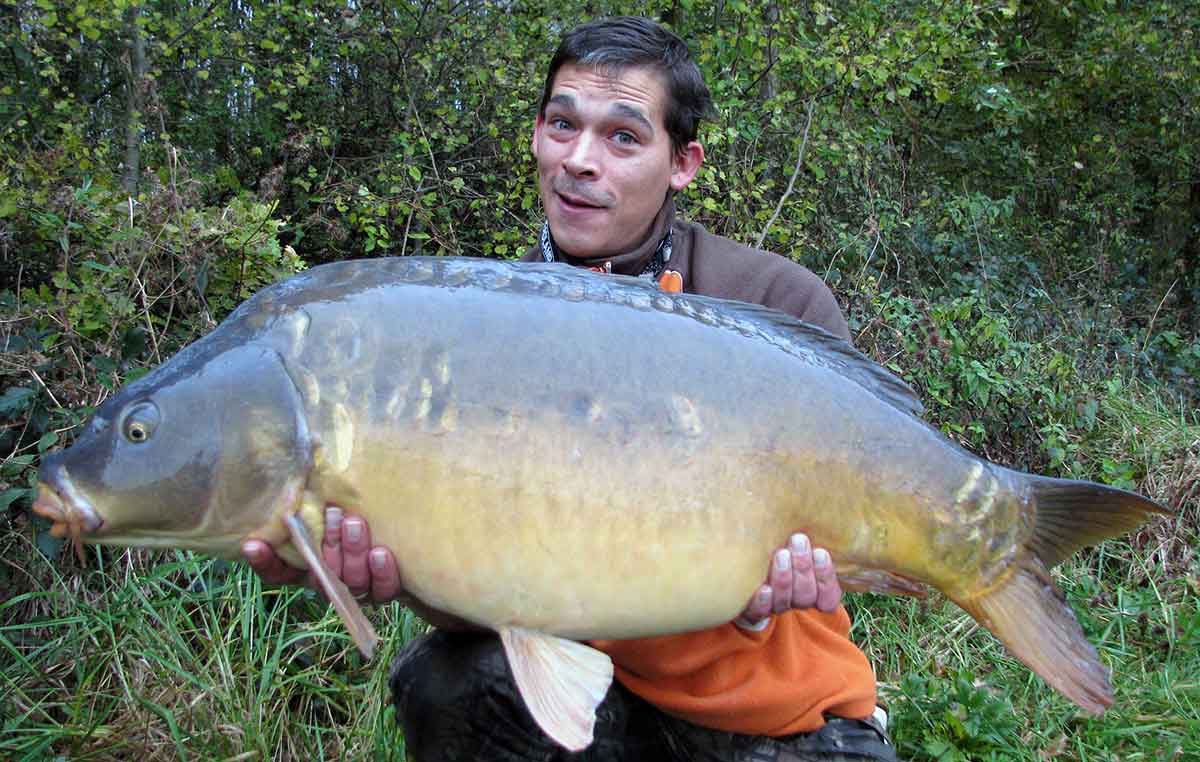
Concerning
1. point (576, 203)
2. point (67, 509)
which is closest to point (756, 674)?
point (576, 203)

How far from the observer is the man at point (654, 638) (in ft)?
5.73

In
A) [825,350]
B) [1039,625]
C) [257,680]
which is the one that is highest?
[825,350]

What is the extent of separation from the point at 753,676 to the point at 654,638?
20 cm

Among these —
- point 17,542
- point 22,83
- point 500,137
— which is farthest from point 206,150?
point 17,542

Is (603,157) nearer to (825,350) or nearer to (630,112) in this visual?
(630,112)

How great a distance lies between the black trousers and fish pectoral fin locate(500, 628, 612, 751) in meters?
0.47

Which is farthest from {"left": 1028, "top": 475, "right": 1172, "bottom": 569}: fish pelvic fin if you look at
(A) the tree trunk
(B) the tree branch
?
(A) the tree trunk

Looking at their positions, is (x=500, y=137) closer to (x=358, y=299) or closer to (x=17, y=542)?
(x=17, y=542)

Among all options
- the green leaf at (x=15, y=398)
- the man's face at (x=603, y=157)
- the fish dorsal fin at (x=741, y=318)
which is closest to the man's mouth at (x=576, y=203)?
the man's face at (x=603, y=157)

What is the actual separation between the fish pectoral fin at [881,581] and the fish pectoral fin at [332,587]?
0.74 metres

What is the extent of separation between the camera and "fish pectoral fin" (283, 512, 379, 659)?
1288mm

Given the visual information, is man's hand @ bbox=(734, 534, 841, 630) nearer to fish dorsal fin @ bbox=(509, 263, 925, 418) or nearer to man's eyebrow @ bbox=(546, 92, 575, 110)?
fish dorsal fin @ bbox=(509, 263, 925, 418)

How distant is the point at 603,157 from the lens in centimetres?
209

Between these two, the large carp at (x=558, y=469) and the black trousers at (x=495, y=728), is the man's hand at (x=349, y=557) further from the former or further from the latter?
the black trousers at (x=495, y=728)
